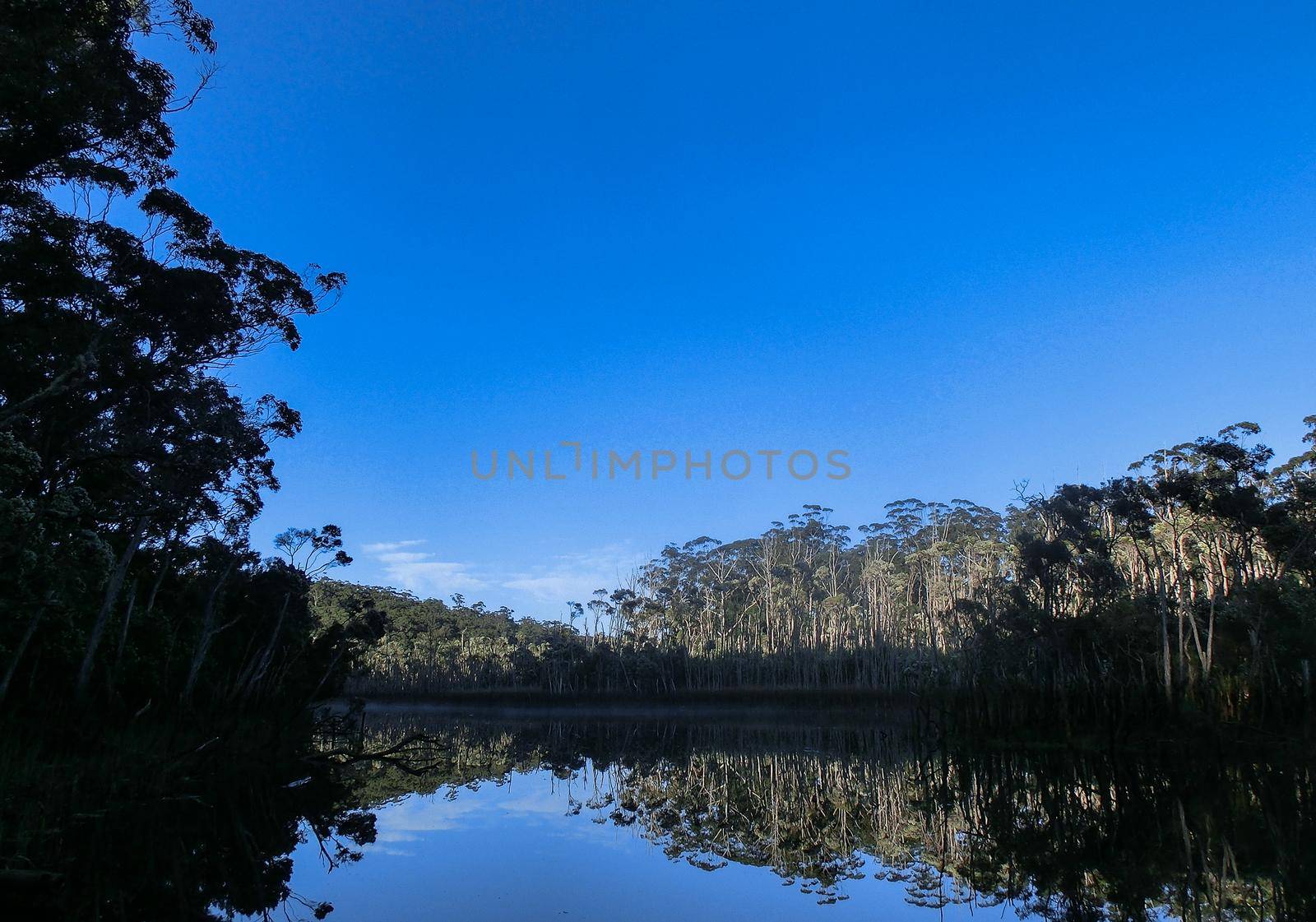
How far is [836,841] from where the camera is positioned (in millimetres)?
7621

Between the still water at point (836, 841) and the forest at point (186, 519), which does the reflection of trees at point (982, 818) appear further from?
the forest at point (186, 519)

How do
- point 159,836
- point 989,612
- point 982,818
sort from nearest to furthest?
point 159,836
point 982,818
point 989,612

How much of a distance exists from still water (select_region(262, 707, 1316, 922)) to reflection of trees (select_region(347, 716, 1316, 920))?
0.10 ft

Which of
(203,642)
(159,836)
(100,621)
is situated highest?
(100,621)

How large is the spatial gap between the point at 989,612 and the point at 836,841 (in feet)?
49.9

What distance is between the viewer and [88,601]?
38.7 ft

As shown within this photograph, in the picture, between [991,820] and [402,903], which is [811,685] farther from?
[402,903]

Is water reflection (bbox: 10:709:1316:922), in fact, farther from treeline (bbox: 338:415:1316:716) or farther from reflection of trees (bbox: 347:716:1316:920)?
treeline (bbox: 338:415:1316:716)

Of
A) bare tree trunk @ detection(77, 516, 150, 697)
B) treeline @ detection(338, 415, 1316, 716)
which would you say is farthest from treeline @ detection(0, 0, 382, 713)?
treeline @ detection(338, 415, 1316, 716)

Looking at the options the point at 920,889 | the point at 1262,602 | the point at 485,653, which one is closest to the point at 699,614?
the point at 485,653

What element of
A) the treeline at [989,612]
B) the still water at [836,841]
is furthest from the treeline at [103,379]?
the treeline at [989,612]

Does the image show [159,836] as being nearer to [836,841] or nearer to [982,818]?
[836,841]

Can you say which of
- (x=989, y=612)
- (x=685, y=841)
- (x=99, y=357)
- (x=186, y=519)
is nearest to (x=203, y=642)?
(x=186, y=519)

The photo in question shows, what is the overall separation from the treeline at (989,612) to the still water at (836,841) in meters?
3.37
